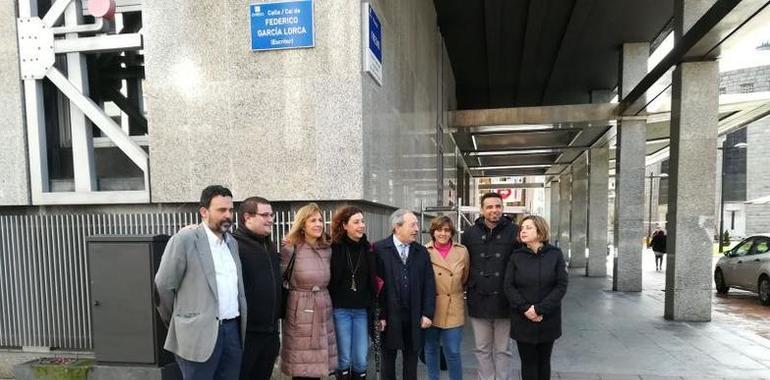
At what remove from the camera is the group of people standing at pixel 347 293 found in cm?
292

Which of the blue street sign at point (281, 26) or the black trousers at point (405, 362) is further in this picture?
the blue street sign at point (281, 26)

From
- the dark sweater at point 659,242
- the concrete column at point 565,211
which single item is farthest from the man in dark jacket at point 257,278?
the concrete column at point 565,211

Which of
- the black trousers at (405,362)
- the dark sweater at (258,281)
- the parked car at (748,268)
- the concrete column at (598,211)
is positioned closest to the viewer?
the dark sweater at (258,281)

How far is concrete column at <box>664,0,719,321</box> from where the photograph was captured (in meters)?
7.44

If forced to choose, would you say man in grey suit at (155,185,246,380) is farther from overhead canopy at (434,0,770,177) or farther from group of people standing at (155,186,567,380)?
overhead canopy at (434,0,770,177)

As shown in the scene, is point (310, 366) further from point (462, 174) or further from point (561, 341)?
point (462, 174)

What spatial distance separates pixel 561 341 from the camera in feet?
20.6

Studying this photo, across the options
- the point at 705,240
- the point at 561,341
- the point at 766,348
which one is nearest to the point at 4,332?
the point at 561,341

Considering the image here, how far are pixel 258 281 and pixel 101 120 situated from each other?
3037 millimetres

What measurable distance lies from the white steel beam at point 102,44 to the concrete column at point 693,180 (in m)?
7.92

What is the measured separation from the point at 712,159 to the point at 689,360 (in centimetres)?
366

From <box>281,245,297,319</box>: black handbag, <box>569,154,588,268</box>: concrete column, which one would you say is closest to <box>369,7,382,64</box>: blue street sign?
<box>281,245,297,319</box>: black handbag

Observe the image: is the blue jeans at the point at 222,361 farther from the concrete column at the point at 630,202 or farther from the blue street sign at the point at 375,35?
the concrete column at the point at 630,202

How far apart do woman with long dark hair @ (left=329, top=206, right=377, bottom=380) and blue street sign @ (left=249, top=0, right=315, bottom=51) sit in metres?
1.88
